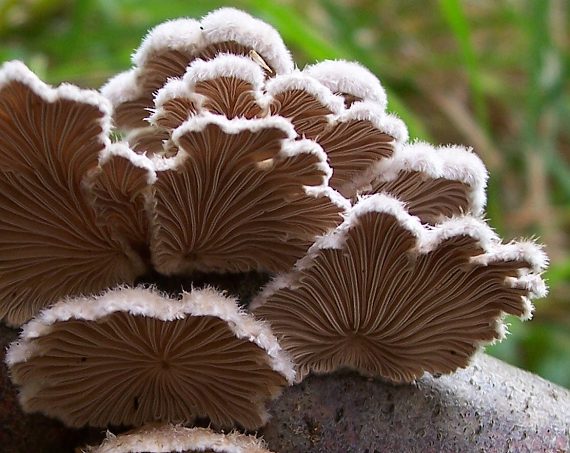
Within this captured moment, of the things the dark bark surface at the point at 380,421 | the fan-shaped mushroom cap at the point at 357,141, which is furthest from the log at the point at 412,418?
the fan-shaped mushroom cap at the point at 357,141

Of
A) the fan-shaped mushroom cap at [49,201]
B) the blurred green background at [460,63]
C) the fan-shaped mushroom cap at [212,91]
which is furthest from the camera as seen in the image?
the blurred green background at [460,63]

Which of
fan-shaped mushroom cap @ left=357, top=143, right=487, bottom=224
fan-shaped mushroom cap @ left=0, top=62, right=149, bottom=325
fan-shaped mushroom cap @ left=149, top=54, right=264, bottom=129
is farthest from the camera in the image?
fan-shaped mushroom cap @ left=357, top=143, right=487, bottom=224

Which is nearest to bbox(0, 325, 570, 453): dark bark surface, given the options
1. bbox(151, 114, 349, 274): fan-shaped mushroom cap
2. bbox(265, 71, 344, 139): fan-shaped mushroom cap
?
bbox(151, 114, 349, 274): fan-shaped mushroom cap

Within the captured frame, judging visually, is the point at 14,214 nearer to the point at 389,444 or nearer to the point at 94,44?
the point at 389,444

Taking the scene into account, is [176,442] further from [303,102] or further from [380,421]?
[303,102]

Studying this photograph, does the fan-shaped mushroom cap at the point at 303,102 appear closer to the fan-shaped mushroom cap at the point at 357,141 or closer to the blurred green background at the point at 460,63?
the fan-shaped mushroom cap at the point at 357,141

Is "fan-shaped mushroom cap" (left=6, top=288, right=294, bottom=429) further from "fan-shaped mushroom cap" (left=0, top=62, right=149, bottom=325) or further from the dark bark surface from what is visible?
"fan-shaped mushroom cap" (left=0, top=62, right=149, bottom=325)

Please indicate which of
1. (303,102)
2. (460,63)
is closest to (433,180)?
(303,102)
